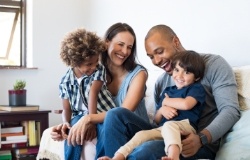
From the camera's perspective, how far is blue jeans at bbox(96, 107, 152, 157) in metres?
1.45

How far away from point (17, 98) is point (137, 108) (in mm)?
1460

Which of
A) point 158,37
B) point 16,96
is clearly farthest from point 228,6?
point 16,96

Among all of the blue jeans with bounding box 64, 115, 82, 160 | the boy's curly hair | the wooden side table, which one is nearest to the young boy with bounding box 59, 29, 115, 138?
the boy's curly hair

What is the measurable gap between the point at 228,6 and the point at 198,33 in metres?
0.30

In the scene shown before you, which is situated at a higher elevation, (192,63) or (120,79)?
(192,63)

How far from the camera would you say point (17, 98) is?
3.02 metres

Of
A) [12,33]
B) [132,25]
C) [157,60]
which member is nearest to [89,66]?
[157,60]

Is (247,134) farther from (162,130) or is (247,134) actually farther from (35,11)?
(35,11)

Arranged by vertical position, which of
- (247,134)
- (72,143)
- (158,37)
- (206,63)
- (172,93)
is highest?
(158,37)

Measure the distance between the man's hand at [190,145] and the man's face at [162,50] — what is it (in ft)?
1.78

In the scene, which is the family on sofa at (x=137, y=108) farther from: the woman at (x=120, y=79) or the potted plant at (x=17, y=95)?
the potted plant at (x=17, y=95)

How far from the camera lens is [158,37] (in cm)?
184

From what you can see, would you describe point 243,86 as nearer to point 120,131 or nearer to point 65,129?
point 120,131

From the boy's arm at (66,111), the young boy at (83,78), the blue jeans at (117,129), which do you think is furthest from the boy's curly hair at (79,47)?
the blue jeans at (117,129)
